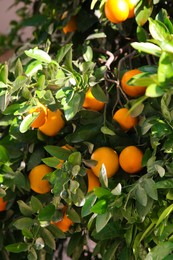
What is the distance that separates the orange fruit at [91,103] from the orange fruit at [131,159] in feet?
0.29

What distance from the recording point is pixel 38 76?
770 mm

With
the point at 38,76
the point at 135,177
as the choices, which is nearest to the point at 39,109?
the point at 38,76

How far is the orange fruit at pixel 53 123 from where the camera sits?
2.55 feet

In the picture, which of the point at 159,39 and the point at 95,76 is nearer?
the point at 159,39

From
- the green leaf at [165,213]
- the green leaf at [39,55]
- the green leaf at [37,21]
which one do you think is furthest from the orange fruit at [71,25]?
the green leaf at [165,213]

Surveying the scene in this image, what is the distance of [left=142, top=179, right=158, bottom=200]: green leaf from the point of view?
0.64 metres

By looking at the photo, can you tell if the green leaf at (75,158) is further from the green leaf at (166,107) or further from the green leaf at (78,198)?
the green leaf at (166,107)

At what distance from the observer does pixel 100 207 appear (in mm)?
662

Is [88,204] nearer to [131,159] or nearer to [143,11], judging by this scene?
[131,159]

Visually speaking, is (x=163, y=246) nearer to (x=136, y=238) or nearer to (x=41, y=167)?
(x=136, y=238)

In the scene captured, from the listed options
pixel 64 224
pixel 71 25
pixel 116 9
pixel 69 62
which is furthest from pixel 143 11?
pixel 64 224

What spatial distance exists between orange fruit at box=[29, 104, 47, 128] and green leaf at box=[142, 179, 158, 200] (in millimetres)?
188

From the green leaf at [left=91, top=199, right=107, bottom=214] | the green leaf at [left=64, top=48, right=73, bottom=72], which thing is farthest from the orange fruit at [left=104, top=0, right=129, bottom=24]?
the green leaf at [left=91, top=199, right=107, bottom=214]

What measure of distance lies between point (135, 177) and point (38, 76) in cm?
22
